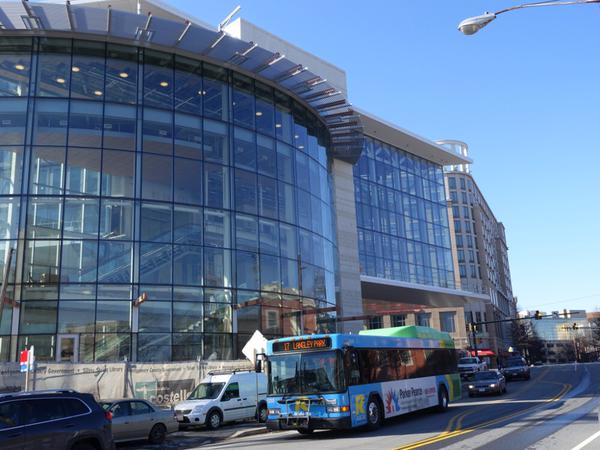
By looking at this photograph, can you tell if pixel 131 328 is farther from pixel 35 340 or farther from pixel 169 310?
pixel 35 340

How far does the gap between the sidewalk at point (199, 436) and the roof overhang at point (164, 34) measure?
18051 mm

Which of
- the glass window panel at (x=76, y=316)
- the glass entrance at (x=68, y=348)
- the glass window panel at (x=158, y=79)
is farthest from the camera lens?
the glass window panel at (x=158, y=79)

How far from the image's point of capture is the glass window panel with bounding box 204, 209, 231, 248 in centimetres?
2921

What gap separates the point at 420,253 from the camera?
199ft

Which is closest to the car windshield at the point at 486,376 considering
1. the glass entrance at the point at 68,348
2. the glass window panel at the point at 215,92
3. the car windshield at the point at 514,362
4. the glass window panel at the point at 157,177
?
the glass window panel at the point at 157,177

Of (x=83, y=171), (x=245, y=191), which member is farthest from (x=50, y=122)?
(x=245, y=191)

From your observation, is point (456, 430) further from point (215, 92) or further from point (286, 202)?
point (215, 92)

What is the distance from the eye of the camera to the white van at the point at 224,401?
19484mm

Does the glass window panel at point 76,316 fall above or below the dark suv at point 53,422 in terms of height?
above

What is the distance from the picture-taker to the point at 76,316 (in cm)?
2564

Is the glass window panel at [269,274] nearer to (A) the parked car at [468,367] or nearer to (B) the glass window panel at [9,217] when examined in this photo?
(B) the glass window panel at [9,217]

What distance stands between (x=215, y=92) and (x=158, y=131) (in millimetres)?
4214

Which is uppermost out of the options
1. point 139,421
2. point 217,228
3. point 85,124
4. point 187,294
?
point 85,124

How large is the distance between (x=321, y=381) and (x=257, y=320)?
47.1 ft
